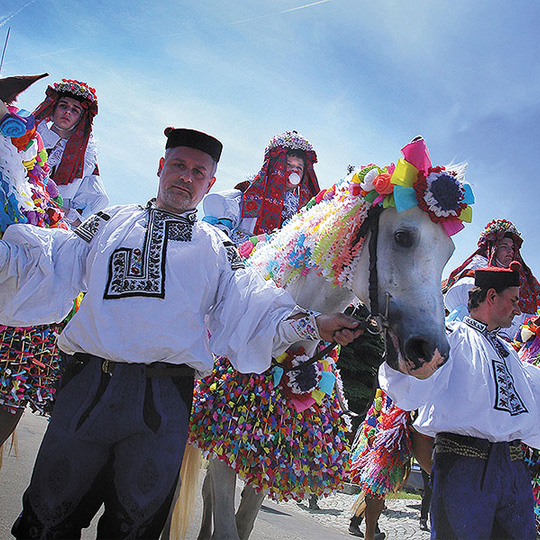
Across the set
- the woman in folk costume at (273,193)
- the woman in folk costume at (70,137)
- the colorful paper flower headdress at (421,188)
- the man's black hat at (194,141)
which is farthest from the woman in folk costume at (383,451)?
the woman in folk costume at (70,137)

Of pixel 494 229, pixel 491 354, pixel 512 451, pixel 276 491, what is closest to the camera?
pixel 276 491

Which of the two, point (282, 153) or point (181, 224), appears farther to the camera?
point (282, 153)

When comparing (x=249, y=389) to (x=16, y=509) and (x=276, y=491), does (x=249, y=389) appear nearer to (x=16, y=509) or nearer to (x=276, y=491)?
(x=276, y=491)

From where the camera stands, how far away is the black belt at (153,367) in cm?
228

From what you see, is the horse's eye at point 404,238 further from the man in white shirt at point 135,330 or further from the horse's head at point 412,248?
the man in white shirt at point 135,330

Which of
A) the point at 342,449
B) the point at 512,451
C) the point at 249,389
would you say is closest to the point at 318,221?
the point at 249,389

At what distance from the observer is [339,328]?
2221mm

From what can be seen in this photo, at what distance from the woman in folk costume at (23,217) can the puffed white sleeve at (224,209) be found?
6.97 feet

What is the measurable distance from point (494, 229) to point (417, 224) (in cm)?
459

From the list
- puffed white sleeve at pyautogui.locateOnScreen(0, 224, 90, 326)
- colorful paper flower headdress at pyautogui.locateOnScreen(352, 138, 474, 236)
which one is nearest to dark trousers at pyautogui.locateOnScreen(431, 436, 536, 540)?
colorful paper flower headdress at pyautogui.locateOnScreen(352, 138, 474, 236)

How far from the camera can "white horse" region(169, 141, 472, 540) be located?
223 cm

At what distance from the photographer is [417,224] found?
8.19 ft

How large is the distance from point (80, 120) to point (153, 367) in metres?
3.49

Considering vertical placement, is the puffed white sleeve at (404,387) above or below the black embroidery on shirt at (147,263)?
below
